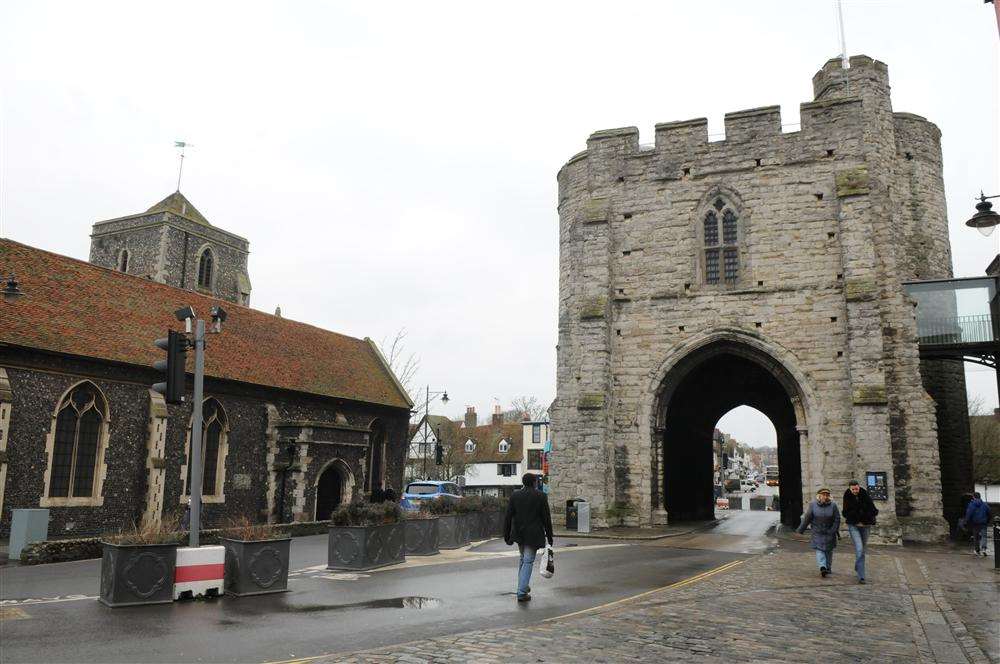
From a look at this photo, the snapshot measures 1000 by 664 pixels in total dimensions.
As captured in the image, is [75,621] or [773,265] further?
[773,265]

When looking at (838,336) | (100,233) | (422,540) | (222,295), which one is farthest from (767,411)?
(100,233)

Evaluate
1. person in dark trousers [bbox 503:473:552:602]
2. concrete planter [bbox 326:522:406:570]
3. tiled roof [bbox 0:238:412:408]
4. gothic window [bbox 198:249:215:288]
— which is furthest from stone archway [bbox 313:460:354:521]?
gothic window [bbox 198:249:215:288]

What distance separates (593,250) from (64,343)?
1597 centimetres

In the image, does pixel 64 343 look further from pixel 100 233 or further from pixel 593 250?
pixel 100 233

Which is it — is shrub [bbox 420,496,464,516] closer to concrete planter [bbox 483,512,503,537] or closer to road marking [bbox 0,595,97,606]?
concrete planter [bbox 483,512,503,537]

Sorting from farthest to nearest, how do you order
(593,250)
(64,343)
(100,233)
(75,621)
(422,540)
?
(100,233) → (593,250) → (64,343) → (422,540) → (75,621)

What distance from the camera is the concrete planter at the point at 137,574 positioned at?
9117mm

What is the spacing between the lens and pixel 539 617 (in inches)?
342

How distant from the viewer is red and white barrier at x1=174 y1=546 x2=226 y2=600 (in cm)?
968

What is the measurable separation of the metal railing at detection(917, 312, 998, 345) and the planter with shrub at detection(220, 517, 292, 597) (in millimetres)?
19713

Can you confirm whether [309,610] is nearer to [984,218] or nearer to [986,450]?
[984,218]

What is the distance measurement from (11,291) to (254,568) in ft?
48.2

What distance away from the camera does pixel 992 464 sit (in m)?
45.5

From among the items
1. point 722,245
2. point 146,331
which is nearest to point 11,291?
point 146,331
